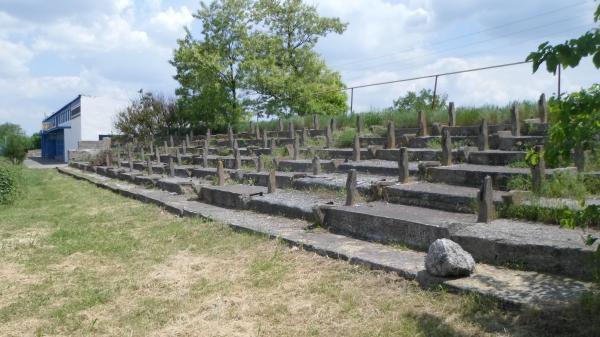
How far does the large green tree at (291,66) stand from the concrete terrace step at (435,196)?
16295 mm

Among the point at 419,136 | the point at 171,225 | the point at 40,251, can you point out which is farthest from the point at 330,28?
the point at 40,251

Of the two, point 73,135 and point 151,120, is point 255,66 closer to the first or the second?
point 151,120

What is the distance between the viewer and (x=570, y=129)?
324 cm

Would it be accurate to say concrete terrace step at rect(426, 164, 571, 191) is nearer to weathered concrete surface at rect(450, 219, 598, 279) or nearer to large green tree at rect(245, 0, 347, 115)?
weathered concrete surface at rect(450, 219, 598, 279)

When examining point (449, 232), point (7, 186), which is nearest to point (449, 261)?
point (449, 232)

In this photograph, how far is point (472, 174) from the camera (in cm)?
760

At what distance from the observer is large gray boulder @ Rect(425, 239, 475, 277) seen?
4.48 metres

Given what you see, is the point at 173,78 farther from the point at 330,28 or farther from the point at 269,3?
the point at 330,28

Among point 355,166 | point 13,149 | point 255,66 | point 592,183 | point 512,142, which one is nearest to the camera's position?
point 592,183

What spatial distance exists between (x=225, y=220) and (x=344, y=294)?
13.1 ft

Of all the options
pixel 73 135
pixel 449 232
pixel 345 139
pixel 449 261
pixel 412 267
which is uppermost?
pixel 73 135

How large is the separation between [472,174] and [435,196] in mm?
1028

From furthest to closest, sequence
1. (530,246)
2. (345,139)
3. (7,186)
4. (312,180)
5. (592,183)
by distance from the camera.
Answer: (345,139)
(7,186)
(312,180)
(592,183)
(530,246)

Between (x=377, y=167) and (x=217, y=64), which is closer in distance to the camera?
(x=377, y=167)
